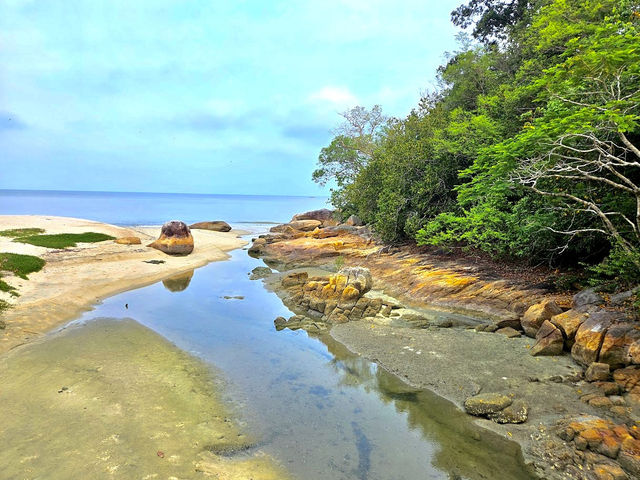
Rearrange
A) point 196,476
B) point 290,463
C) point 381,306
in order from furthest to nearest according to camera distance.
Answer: point 381,306 → point 290,463 → point 196,476

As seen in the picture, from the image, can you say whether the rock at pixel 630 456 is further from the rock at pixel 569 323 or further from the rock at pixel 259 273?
the rock at pixel 259 273

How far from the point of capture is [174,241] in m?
29.5

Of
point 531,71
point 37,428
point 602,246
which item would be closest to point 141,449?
point 37,428

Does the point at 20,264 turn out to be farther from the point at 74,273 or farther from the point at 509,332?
the point at 509,332

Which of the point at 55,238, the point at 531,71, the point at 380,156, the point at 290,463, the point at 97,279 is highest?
the point at 531,71

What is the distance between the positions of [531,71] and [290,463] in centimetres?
2221

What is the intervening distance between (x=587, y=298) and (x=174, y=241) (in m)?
27.1

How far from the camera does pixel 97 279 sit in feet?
65.7

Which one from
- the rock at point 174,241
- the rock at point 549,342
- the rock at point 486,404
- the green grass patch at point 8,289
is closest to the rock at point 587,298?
the rock at point 549,342

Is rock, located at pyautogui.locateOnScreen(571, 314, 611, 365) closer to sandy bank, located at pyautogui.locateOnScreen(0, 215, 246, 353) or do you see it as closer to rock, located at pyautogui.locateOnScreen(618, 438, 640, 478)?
rock, located at pyautogui.locateOnScreen(618, 438, 640, 478)

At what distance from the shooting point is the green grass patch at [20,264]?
17987mm

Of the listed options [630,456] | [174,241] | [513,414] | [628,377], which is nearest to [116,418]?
[513,414]

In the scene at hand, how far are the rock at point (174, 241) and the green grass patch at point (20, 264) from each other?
8.94m

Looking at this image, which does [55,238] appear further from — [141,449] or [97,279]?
[141,449]
